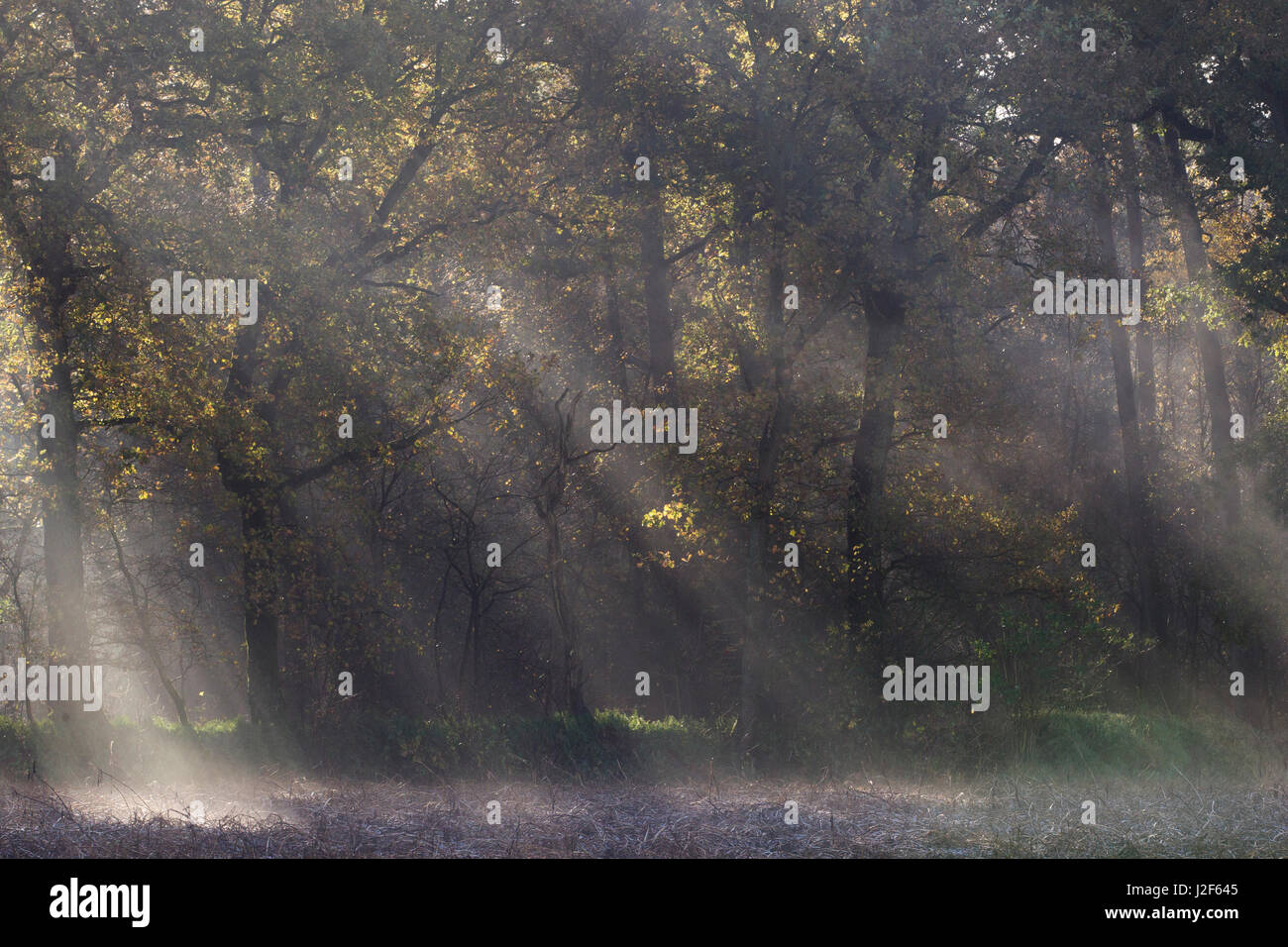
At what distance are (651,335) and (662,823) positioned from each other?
50.9ft

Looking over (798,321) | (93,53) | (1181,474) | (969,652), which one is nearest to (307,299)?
(93,53)

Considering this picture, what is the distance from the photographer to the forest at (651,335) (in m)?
16.2

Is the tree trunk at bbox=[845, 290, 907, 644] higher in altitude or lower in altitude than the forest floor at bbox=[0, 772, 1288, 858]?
higher

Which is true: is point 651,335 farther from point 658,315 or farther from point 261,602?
point 261,602

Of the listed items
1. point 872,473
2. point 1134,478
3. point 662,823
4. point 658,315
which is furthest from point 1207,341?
point 662,823

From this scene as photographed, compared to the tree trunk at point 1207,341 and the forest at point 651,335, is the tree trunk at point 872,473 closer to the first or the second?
the forest at point 651,335

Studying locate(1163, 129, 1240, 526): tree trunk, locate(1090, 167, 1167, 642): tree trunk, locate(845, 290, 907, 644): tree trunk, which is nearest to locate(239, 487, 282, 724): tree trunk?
locate(845, 290, 907, 644): tree trunk

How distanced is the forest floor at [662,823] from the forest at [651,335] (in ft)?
14.4

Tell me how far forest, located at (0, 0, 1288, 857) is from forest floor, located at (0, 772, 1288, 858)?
4.38 m

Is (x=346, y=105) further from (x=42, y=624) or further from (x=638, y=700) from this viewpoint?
(x=638, y=700)

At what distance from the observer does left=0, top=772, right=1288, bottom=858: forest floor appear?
731cm

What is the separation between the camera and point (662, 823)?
26.2ft

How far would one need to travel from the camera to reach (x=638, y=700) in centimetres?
2441

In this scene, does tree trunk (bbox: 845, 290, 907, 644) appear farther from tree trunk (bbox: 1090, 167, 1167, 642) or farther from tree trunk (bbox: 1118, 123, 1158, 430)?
tree trunk (bbox: 1090, 167, 1167, 642)
